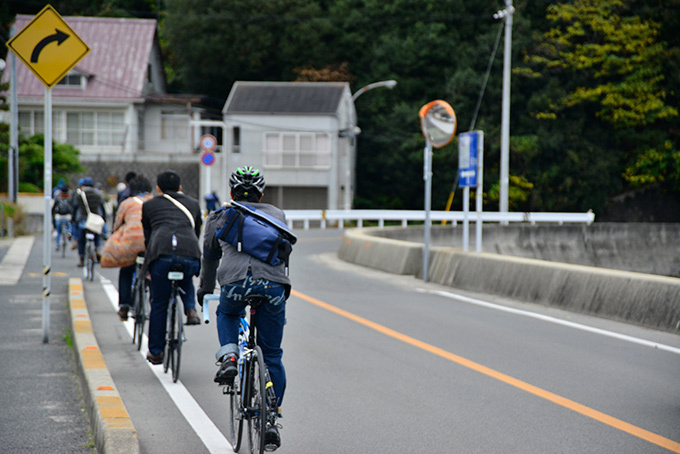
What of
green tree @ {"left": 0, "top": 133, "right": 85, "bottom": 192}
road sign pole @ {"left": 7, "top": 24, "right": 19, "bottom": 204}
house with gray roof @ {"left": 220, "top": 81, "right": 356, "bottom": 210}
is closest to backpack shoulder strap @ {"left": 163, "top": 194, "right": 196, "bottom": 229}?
road sign pole @ {"left": 7, "top": 24, "right": 19, "bottom": 204}

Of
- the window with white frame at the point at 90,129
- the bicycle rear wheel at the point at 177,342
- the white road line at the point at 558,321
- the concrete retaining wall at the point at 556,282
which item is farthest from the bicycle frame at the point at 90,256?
the window with white frame at the point at 90,129

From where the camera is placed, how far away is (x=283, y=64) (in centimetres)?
5528

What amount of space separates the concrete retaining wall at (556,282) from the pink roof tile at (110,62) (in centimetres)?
3430

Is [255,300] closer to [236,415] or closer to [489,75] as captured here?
[236,415]

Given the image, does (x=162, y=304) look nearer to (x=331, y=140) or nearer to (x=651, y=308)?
(x=651, y=308)

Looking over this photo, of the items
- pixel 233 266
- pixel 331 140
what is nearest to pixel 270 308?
pixel 233 266

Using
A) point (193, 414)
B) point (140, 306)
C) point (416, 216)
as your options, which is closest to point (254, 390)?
point (193, 414)

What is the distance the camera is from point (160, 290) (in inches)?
302

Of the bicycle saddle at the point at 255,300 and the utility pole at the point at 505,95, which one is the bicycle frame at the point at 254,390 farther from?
the utility pole at the point at 505,95

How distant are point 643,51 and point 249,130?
2143 cm

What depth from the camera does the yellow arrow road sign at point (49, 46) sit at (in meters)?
8.52

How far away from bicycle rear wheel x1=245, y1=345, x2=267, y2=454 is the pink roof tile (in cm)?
4553

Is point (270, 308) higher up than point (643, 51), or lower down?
lower down

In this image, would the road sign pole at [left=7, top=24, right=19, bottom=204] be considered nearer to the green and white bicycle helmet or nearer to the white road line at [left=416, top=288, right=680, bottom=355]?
the white road line at [left=416, top=288, right=680, bottom=355]
